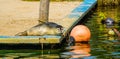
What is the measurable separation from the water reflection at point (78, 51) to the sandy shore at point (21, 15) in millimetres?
2080

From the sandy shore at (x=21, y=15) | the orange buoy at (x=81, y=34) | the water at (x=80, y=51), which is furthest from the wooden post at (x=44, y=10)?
the water at (x=80, y=51)

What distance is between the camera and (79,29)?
46.2 feet

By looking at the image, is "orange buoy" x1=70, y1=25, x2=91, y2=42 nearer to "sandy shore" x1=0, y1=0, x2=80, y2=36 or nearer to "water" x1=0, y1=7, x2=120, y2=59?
"water" x1=0, y1=7, x2=120, y2=59

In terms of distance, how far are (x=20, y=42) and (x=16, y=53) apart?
0.51 meters

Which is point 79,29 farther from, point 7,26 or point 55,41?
point 7,26

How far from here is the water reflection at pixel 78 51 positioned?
40.0 feet

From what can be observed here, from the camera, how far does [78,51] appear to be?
12750 mm

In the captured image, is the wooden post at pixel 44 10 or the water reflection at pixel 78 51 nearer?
the water reflection at pixel 78 51

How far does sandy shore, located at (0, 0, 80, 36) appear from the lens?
625 inches

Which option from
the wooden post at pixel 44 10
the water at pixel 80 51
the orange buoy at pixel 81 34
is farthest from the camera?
the wooden post at pixel 44 10

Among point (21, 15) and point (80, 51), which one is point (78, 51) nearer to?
point (80, 51)

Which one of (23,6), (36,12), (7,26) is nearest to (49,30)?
(7,26)

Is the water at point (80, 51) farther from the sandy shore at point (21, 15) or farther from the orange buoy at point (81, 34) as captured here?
the sandy shore at point (21, 15)

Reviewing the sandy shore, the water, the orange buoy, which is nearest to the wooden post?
the sandy shore
